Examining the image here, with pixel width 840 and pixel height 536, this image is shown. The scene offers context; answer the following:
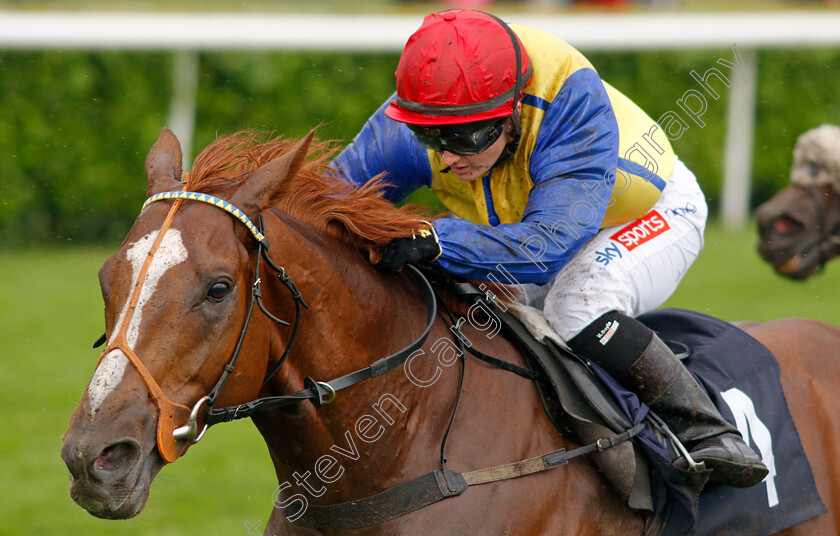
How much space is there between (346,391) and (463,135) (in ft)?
2.69

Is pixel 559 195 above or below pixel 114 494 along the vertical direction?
above

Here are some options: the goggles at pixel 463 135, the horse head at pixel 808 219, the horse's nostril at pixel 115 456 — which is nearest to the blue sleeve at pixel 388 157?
the goggles at pixel 463 135

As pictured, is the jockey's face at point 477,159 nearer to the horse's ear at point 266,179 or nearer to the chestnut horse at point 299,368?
the chestnut horse at point 299,368

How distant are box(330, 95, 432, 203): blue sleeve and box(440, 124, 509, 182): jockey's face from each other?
31cm

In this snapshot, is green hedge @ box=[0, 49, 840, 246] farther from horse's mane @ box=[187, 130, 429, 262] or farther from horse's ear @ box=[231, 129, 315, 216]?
horse's ear @ box=[231, 129, 315, 216]

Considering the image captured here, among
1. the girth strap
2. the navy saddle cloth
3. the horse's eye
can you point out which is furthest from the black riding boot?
the horse's eye

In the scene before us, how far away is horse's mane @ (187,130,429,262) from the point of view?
Result: 2486 mm

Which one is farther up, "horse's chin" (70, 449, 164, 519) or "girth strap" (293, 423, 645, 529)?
"horse's chin" (70, 449, 164, 519)

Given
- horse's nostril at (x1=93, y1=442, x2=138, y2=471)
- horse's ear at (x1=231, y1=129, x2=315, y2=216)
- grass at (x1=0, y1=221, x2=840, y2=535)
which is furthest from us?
grass at (x1=0, y1=221, x2=840, y2=535)

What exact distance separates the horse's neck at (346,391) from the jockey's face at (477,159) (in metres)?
0.48

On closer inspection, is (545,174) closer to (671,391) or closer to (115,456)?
(671,391)

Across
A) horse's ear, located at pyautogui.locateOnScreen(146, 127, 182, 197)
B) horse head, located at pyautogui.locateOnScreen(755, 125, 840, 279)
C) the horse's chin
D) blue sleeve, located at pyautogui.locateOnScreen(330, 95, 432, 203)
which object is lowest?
horse head, located at pyautogui.locateOnScreen(755, 125, 840, 279)

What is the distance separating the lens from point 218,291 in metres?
2.15

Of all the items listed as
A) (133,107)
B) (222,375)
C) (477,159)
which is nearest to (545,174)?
(477,159)
